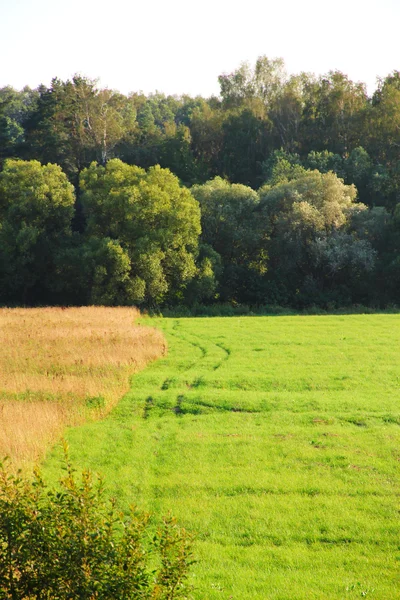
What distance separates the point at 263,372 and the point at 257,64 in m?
76.4

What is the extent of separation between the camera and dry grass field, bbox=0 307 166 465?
54.0ft

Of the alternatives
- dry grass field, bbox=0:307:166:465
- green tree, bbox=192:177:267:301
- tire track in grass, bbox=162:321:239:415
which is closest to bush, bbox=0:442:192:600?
dry grass field, bbox=0:307:166:465

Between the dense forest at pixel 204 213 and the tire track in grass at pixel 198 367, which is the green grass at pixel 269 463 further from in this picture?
the dense forest at pixel 204 213

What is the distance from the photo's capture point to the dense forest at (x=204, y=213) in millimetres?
55062

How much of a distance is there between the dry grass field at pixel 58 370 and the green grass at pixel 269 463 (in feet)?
2.48

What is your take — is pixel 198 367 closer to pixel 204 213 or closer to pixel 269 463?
pixel 269 463


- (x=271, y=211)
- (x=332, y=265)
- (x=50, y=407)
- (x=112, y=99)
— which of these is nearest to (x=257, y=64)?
(x=112, y=99)

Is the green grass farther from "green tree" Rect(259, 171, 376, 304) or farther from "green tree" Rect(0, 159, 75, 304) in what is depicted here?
"green tree" Rect(0, 159, 75, 304)

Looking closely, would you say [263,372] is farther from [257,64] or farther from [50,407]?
[257,64]

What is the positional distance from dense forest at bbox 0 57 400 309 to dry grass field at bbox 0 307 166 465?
18.6 meters

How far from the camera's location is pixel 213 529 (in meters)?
11.5

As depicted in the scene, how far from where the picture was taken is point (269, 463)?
14969 millimetres

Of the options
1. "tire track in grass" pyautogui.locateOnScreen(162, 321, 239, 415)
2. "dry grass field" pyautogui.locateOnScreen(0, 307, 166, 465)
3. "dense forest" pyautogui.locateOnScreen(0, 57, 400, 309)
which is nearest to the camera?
"dry grass field" pyautogui.locateOnScreen(0, 307, 166, 465)

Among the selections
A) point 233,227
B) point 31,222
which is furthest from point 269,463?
point 233,227
